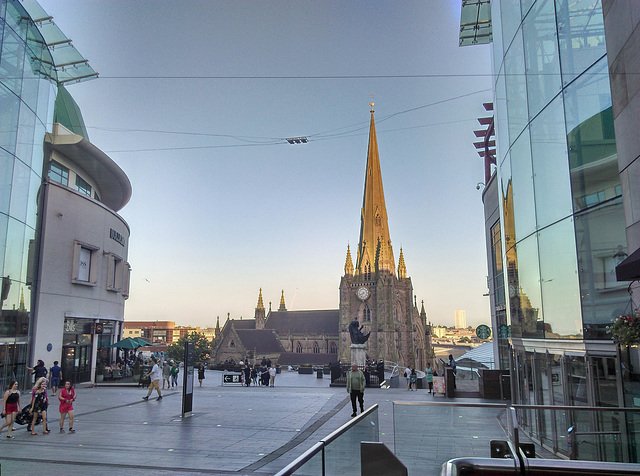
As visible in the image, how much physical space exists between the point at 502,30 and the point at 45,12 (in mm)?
23583

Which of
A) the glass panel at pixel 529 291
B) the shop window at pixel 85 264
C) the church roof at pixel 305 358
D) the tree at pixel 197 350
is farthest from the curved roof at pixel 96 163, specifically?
the church roof at pixel 305 358

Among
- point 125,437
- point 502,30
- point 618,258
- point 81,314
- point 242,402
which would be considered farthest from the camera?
point 81,314

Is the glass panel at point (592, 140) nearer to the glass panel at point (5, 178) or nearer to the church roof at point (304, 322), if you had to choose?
the glass panel at point (5, 178)

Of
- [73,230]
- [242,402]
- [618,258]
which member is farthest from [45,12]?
[618,258]

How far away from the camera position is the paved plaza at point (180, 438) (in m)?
8.58

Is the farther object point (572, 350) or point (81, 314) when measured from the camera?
point (81, 314)

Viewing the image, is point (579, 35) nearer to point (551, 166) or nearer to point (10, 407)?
point (551, 166)

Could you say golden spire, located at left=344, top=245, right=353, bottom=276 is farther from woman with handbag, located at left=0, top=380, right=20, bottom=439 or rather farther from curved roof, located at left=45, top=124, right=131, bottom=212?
woman with handbag, located at left=0, top=380, right=20, bottom=439

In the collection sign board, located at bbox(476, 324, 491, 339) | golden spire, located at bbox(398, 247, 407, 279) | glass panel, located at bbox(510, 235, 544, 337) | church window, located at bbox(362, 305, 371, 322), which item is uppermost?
golden spire, located at bbox(398, 247, 407, 279)

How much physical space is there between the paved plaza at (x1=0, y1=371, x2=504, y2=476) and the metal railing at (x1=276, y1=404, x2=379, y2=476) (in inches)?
58.9

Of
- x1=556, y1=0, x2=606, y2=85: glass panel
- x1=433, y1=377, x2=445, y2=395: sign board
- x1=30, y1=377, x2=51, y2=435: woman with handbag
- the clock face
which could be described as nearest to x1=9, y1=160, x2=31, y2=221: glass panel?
x1=30, y1=377, x2=51, y2=435: woman with handbag

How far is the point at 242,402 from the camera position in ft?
60.2

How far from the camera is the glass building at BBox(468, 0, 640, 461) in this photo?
8.40 meters

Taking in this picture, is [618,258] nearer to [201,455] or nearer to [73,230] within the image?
[201,455]
